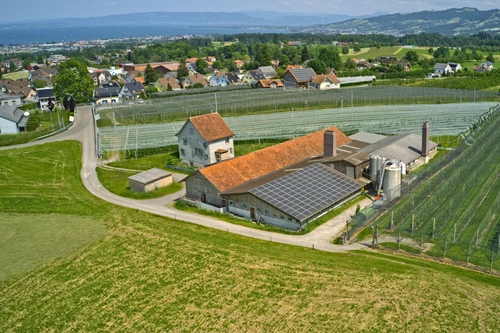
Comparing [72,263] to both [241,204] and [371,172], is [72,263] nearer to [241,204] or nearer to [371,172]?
[241,204]

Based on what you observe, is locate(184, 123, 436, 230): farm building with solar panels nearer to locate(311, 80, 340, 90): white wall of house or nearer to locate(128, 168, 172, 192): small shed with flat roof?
locate(128, 168, 172, 192): small shed with flat roof

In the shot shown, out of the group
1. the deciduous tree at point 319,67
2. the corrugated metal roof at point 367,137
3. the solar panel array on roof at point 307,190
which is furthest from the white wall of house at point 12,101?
the solar panel array on roof at point 307,190

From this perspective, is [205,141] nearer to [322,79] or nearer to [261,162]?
[261,162]

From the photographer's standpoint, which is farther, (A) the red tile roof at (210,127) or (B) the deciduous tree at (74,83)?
(B) the deciduous tree at (74,83)

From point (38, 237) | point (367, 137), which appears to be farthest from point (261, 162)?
point (38, 237)

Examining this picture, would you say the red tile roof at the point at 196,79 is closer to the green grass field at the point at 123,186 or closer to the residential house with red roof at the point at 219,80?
the residential house with red roof at the point at 219,80

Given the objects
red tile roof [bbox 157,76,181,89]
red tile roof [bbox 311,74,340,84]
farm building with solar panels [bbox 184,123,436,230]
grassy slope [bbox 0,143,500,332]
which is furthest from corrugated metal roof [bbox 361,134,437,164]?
red tile roof [bbox 157,76,181,89]

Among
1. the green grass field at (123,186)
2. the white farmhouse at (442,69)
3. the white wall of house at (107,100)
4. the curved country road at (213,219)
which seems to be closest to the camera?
the curved country road at (213,219)

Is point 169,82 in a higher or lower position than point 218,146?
higher
